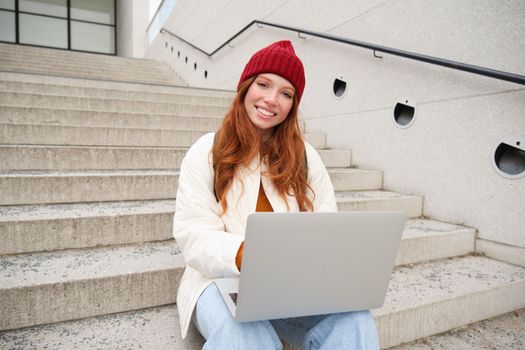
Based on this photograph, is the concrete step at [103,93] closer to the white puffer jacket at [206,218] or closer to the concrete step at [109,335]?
the concrete step at [109,335]

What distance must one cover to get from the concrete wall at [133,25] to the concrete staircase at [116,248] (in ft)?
32.8

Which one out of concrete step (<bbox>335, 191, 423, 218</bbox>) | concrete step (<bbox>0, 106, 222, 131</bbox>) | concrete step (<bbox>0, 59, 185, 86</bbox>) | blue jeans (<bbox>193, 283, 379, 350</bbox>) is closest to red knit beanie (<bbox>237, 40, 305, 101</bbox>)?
blue jeans (<bbox>193, 283, 379, 350</bbox>)

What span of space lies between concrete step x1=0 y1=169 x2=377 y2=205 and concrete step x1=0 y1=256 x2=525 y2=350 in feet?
2.68

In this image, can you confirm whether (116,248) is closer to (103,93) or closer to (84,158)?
(84,158)

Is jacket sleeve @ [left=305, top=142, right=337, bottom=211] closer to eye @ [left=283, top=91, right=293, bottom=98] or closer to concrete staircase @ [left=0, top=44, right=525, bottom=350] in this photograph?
eye @ [left=283, top=91, right=293, bottom=98]

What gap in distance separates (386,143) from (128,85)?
2.92 m

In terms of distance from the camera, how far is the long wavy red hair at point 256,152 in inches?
47.7

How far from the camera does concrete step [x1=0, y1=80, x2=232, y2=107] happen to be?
9.93 feet

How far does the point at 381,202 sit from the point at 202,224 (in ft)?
5.49

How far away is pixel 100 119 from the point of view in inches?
109

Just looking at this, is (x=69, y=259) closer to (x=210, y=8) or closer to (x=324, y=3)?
(x=324, y=3)

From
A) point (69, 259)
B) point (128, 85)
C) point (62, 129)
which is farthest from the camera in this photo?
point (128, 85)

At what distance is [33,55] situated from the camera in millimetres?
5785

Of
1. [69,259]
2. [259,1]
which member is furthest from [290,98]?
[259,1]
